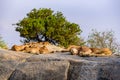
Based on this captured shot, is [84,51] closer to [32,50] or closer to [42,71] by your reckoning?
[32,50]

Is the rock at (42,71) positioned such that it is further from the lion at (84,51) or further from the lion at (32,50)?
the lion at (32,50)

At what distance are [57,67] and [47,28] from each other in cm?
2255

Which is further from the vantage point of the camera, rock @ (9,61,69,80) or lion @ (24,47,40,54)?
lion @ (24,47,40,54)

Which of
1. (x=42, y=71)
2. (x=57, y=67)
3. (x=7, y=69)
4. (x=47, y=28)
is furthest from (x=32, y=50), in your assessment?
(x=47, y=28)

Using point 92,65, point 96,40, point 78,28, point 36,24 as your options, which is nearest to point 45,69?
point 92,65

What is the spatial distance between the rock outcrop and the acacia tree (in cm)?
2029

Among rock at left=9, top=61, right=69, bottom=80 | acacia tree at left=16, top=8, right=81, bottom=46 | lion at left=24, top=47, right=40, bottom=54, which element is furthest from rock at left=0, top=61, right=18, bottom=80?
acacia tree at left=16, top=8, right=81, bottom=46

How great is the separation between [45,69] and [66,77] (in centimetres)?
83

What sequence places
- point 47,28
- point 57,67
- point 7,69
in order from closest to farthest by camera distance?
1. point 57,67
2. point 7,69
3. point 47,28

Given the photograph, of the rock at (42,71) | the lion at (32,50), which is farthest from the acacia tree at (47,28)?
the rock at (42,71)

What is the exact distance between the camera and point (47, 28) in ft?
113

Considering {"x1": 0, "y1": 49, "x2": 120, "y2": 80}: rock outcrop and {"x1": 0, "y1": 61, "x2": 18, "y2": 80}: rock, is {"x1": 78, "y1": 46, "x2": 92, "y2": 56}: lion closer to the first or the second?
{"x1": 0, "y1": 49, "x2": 120, "y2": 80}: rock outcrop

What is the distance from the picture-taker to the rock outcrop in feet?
37.5

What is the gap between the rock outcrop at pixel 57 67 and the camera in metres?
11.4
